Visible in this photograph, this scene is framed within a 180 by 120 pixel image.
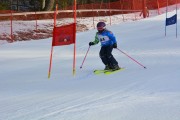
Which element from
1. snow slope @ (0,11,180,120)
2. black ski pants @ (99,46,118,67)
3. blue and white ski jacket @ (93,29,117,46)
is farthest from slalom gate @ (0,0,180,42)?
blue and white ski jacket @ (93,29,117,46)

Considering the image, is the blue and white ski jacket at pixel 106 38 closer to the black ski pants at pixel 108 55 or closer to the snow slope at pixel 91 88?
the black ski pants at pixel 108 55

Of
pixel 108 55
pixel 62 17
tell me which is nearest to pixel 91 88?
pixel 108 55

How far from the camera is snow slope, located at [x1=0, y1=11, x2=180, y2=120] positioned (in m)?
6.54

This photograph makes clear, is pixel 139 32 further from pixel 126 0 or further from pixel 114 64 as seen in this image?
pixel 126 0

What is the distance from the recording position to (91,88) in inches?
345

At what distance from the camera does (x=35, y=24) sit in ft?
90.8

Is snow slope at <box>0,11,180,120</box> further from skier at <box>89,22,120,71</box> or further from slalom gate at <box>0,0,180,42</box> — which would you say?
slalom gate at <box>0,0,180,42</box>

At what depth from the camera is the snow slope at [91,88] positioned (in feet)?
21.4

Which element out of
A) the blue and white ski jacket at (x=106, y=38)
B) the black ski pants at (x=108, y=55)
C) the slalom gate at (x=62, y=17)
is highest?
the slalom gate at (x=62, y=17)

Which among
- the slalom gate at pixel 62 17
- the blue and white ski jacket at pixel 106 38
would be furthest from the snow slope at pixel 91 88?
the slalom gate at pixel 62 17

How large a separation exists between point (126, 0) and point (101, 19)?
7.11m

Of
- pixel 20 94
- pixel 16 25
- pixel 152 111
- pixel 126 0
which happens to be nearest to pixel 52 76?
pixel 20 94

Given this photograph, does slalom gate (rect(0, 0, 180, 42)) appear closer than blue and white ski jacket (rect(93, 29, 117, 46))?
No

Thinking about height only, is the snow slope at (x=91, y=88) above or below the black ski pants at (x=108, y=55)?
below
